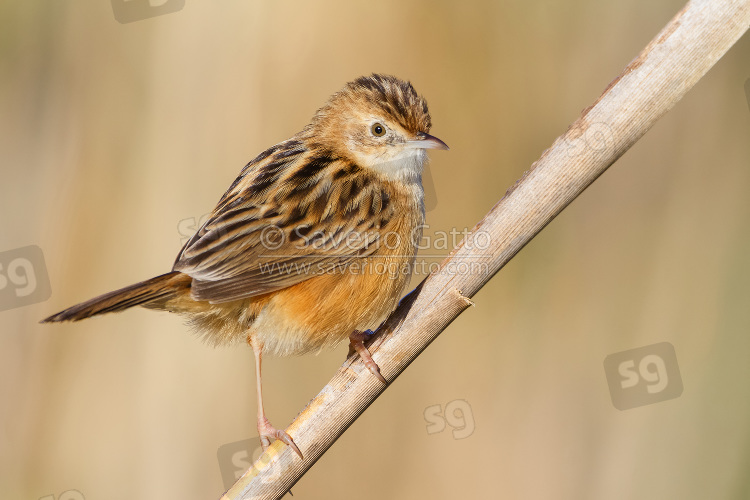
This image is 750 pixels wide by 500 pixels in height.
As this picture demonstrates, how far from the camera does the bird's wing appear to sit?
3.79 meters

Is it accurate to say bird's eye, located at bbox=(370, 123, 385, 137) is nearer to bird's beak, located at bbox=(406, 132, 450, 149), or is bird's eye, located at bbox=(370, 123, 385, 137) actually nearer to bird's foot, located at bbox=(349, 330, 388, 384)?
bird's beak, located at bbox=(406, 132, 450, 149)

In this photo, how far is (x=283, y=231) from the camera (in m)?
3.98

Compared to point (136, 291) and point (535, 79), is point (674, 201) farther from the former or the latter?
point (136, 291)

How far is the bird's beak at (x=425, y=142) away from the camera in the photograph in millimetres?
4301

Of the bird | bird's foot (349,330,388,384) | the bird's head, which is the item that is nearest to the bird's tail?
the bird

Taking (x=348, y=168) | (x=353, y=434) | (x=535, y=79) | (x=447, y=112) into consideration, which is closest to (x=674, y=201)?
(x=535, y=79)

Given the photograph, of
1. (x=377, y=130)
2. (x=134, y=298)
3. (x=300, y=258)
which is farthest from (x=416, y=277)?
(x=134, y=298)

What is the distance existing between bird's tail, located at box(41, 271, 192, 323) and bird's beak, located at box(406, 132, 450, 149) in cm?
153

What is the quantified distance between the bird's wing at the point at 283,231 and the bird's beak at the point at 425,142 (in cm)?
32

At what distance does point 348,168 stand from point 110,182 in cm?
195

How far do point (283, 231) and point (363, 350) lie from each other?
2.81ft

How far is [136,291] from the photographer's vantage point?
139 inches

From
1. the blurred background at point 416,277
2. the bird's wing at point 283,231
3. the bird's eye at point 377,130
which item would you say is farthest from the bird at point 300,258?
the blurred background at point 416,277

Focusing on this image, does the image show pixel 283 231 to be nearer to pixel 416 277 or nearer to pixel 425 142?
pixel 425 142
